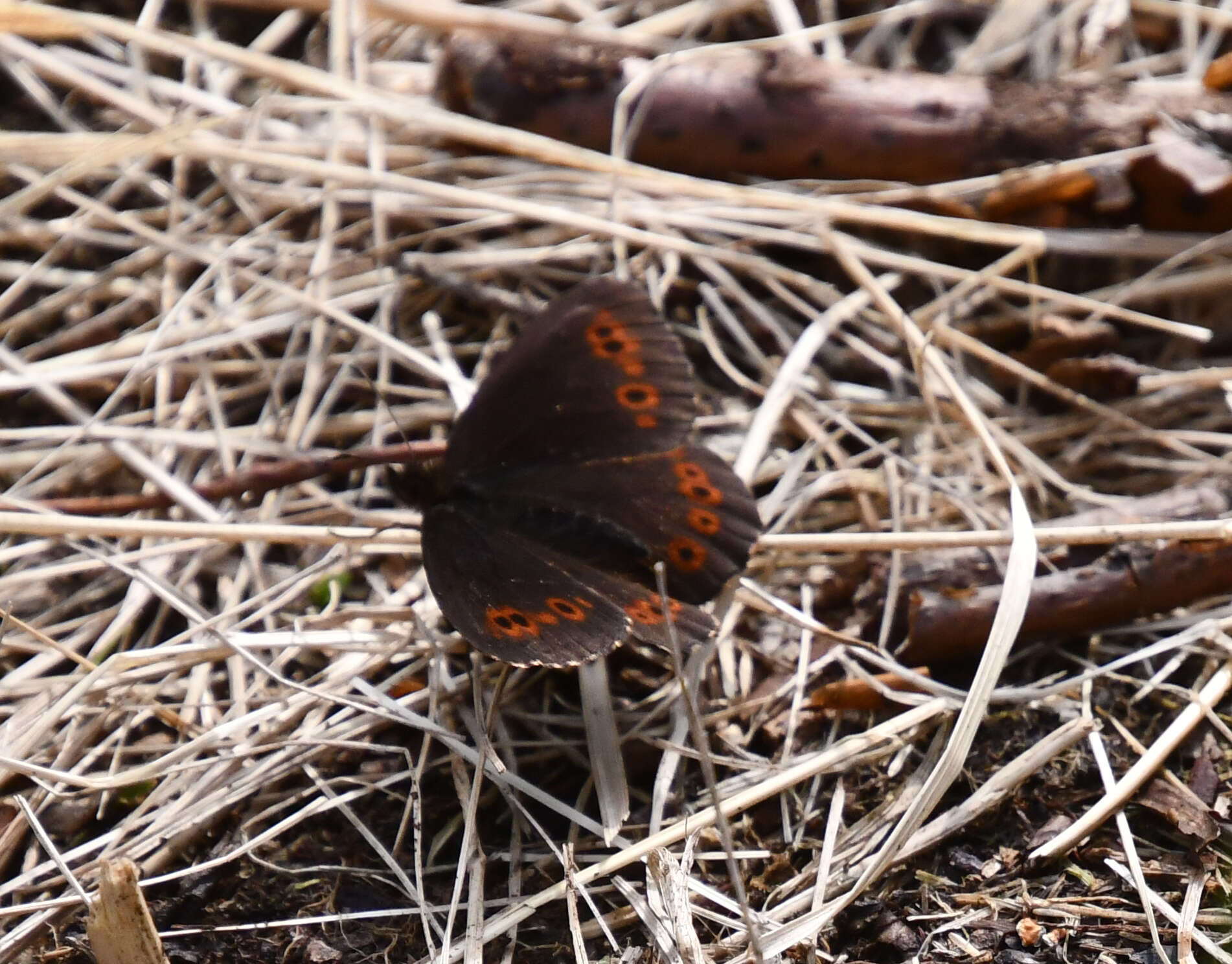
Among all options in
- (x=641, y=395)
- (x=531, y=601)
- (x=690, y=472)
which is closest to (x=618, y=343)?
(x=641, y=395)

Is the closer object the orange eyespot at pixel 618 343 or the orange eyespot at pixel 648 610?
the orange eyespot at pixel 648 610

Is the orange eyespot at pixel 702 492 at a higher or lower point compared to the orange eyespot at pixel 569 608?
higher

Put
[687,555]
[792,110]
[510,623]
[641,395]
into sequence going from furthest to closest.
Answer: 1. [792,110]
2. [641,395]
3. [687,555]
4. [510,623]

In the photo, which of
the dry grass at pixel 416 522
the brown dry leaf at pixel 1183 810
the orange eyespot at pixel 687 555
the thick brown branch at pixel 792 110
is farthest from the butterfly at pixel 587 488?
the thick brown branch at pixel 792 110

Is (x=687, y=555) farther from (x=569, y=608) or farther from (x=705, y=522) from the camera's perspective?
(x=569, y=608)

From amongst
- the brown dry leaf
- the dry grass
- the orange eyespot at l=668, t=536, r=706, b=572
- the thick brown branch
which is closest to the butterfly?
the orange eyespot at l=668, t=536, r=706, b=572

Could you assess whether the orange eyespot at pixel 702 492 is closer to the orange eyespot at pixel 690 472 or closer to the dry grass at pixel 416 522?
the orange eyespot at pixel 690 472
